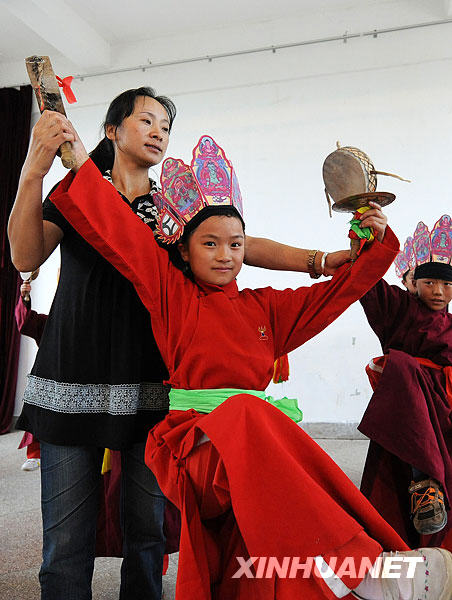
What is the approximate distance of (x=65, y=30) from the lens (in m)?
5.01

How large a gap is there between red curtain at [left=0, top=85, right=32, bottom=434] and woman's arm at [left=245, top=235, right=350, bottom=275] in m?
4.55

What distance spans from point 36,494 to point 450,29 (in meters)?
4.63

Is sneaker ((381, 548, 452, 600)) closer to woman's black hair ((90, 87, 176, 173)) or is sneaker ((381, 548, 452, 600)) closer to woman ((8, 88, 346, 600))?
woman ((8, 88, 346, 600))

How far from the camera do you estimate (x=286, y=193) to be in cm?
519

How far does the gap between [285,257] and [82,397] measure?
2.10ft

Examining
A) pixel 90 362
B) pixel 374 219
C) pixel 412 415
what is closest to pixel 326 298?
pixel 374 219

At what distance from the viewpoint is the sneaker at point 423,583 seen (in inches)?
43.3

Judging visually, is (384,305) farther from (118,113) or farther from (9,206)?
(9,206)

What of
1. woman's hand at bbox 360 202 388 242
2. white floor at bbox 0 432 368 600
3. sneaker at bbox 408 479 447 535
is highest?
woman's hand at bbox 360 202 388 242

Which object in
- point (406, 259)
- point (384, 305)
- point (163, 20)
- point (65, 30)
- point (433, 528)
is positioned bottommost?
point (433, 528)

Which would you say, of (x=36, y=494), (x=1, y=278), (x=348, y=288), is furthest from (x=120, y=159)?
(x=1, y=278)

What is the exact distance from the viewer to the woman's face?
156cm

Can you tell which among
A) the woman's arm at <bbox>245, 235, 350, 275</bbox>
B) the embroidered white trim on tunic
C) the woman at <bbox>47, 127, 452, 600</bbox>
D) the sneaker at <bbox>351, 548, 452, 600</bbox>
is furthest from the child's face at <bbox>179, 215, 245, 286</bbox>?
the sneaker at <bbox>351, 548, 452, 600</bbox>

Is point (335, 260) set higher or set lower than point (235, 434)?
higher
